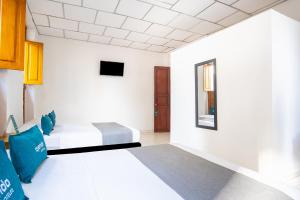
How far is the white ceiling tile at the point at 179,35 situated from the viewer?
479 cm

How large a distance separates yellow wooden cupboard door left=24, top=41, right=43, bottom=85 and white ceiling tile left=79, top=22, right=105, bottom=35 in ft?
3.80

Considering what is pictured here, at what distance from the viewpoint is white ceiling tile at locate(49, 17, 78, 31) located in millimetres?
4188

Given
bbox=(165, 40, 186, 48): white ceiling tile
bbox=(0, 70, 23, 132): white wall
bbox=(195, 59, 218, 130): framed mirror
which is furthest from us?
bbox=(165, 40, 186, 48): white ceiling tile

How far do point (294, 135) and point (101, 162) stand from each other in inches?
111

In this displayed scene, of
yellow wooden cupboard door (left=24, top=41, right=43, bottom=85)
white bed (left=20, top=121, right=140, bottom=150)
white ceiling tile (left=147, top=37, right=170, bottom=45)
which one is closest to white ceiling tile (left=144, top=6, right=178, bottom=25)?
white ceiling tile (left=147, top=37, right=170, bottom=45)

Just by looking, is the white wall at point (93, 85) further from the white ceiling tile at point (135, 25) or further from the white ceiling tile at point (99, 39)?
the white ceiling tile at point (135, 25)

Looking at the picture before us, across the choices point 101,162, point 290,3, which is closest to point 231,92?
point 290,3

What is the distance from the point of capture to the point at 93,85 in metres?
5.68

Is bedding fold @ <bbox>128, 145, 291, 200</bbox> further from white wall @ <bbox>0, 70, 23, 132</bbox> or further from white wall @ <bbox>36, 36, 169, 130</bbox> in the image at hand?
white wall @ <bbox>36, 36, 169, 130</bbox>

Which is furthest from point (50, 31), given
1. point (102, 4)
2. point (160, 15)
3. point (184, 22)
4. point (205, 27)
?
point (205, 27)

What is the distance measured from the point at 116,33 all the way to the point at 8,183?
15.2ft

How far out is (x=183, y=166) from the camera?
1.47m

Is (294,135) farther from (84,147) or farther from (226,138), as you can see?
(84,147)

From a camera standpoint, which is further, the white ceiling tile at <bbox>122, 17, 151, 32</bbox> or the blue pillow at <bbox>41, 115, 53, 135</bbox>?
the white ceiling tile at <bbox>122, 17, 151, 32</bbox>
